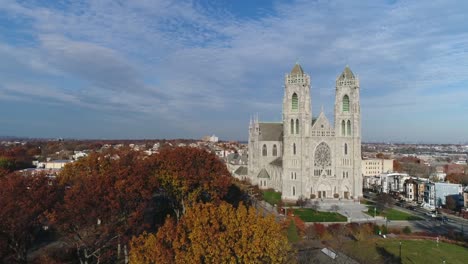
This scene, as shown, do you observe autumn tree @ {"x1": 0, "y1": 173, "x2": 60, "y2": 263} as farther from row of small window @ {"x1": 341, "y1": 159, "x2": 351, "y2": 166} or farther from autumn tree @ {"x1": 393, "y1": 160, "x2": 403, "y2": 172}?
autumn tree @ {"x1": 393, "y1": 160, "x2": 403, "y2": 172}

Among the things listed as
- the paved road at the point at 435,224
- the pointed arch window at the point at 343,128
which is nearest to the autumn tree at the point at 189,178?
the paved road at the point at 435,224

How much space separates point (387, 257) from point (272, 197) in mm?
29372

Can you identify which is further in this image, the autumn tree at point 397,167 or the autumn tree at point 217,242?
the autumn tree at point 397,167

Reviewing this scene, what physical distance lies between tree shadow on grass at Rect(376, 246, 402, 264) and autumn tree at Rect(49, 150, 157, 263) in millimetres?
18926

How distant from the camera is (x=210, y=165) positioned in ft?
116

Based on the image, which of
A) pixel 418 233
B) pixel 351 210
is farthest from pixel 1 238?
pixel 351 210

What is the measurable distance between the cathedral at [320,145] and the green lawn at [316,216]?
7.76 meters

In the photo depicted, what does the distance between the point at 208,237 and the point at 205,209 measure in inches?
82.2

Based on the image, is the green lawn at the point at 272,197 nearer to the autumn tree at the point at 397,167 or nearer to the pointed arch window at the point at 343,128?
the pointed arch window at the point at 343,128

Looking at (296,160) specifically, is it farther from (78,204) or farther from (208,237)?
(208,237)

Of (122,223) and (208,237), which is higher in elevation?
(208,237)

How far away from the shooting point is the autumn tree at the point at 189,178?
3189 centimetres

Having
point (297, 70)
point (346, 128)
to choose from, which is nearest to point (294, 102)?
point (297, 70)

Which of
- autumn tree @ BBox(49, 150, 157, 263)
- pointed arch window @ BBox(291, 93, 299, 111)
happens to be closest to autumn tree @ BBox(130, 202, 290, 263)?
autumn tree @ BBox(49, 150, 157, 263)
